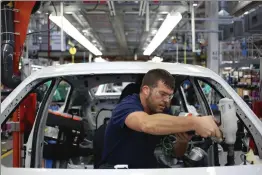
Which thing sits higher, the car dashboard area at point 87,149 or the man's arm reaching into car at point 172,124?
the man's arm reaching into car at point 172,124

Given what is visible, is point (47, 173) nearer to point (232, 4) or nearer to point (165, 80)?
point (165, 80)

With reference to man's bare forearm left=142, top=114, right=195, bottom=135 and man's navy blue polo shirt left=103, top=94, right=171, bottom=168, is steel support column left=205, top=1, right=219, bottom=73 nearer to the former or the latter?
man's navy blue polo shirt left=103, top=94, right=171, bottom=168

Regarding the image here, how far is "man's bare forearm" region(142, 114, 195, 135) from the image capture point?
6.08ft

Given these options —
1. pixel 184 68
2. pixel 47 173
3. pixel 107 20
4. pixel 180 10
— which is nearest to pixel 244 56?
pixel 107 20

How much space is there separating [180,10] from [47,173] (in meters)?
5.52

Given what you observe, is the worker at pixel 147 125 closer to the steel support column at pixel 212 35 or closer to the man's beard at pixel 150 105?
the man's beard at pixel 150 105

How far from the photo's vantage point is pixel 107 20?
34.0 feet

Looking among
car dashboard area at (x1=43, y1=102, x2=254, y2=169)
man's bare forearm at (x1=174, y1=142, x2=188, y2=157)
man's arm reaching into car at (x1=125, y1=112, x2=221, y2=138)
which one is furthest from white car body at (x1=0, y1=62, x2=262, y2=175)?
man's arm reaching into car at (x1=125, y1=112, x2=221, y2=138)

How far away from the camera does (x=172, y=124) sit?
188cm

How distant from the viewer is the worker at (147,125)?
187cm

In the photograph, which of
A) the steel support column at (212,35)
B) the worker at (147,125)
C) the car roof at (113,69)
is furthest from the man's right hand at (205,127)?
the steel support column at (212,35)

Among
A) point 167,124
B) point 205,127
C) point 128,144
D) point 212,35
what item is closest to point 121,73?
point 128,144

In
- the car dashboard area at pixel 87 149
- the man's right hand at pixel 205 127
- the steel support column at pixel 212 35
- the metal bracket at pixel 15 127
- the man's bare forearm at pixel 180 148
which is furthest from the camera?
the steel support column at pixel 212 35

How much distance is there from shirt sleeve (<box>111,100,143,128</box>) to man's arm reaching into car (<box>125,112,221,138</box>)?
98 mm
